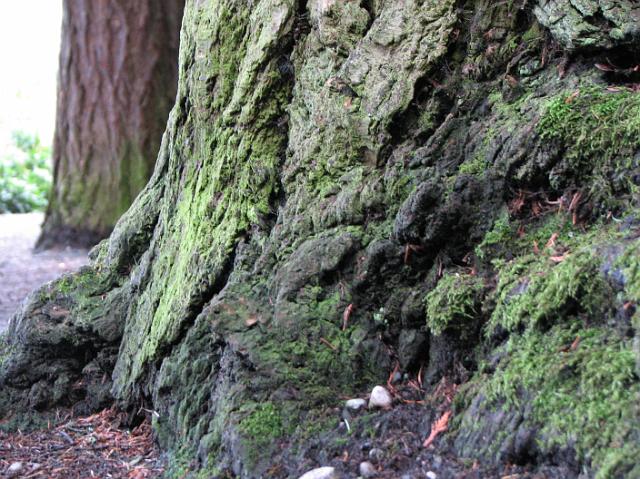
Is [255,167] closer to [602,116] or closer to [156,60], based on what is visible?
[602,116]

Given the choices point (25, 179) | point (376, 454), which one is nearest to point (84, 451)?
point (376, 454)

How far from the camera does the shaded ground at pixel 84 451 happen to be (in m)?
3.16

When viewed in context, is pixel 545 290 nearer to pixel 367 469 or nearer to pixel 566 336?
pixel 566 336

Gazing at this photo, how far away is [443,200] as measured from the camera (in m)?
2.66

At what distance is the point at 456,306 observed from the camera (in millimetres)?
2504

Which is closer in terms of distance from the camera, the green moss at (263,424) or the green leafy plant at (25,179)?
the green moss at (263,424)

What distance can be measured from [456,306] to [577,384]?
52 cm

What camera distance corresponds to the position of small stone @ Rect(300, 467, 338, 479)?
2327mm

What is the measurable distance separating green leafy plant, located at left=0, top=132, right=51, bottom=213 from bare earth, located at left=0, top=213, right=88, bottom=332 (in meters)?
3.94

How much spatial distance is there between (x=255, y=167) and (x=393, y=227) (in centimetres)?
82

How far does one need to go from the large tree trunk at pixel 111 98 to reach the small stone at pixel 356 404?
6499mm

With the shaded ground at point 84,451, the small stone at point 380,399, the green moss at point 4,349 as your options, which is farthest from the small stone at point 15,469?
the small stone at point 380,399

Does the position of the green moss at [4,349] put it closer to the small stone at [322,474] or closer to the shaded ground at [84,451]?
the shaded ground at [84,451]

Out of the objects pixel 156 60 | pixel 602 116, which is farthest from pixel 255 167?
pixel 156 60
